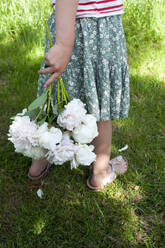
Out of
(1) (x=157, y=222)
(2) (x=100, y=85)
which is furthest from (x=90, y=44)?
(1) (x=157, y=222)

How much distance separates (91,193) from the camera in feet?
5.17

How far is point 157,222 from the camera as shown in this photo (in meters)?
1.42

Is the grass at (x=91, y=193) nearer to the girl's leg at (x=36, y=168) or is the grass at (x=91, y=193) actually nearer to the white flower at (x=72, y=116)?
the girl's leg at (x=36, y=168)

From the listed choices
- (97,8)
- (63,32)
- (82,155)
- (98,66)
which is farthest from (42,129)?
(97,8)

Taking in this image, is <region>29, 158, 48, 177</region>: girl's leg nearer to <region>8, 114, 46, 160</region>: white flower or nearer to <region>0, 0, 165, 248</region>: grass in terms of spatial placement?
<region>0, 0, 165, 248</region>: grass

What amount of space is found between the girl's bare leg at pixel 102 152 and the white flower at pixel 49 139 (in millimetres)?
569

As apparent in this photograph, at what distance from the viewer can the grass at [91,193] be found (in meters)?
1.37

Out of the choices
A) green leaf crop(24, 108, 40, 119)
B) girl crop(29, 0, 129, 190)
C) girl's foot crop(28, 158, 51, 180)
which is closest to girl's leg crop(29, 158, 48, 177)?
girl's foot crop(28, 158, 51, 180)

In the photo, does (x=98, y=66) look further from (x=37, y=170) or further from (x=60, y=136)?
(x=37, y=170)

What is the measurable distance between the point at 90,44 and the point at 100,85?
0.19m

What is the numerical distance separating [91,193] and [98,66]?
0.76 metres

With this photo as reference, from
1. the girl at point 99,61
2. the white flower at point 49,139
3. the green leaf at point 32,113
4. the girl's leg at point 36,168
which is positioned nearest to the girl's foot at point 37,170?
the girl's leg at point 36,168

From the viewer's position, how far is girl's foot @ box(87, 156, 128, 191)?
1.58 m

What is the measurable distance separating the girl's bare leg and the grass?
0.27 feet
